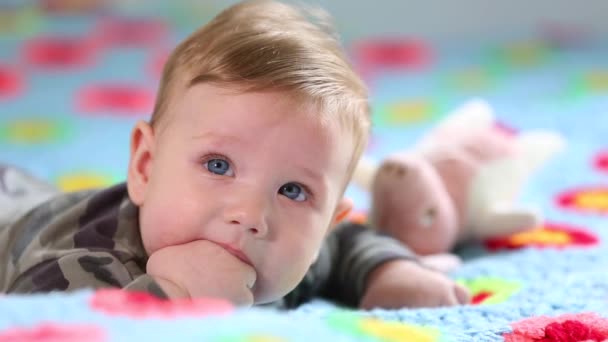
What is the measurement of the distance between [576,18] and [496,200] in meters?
1.67

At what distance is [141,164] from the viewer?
1.13m

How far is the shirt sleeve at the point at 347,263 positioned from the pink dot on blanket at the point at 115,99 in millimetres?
960

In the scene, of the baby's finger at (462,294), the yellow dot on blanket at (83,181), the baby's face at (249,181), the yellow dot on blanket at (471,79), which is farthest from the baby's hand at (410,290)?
the yellow dot on blanket at (471,79)

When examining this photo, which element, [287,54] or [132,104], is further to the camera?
[132,104]

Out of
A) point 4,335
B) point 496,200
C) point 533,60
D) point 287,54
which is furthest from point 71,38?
point 4,335

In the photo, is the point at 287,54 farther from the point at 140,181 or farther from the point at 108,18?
the point at 108,18

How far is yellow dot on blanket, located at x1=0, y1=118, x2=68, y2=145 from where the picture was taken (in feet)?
6.60

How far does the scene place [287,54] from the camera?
3.53ft

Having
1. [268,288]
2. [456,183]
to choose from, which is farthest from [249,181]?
[456,183]

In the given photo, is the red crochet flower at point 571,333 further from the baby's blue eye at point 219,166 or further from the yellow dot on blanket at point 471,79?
the yellow dot on blanket at point 471,79

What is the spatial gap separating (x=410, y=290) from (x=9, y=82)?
148cm

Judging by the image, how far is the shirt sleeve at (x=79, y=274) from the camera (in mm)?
1003

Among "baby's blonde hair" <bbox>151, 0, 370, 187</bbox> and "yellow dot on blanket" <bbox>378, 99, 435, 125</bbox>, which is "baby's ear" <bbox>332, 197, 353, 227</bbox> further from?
"yellow dot on blanket" <bbox>378, 99, 435, 125</bbox>

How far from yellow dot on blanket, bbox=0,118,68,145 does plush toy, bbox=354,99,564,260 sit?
33.5 inches
